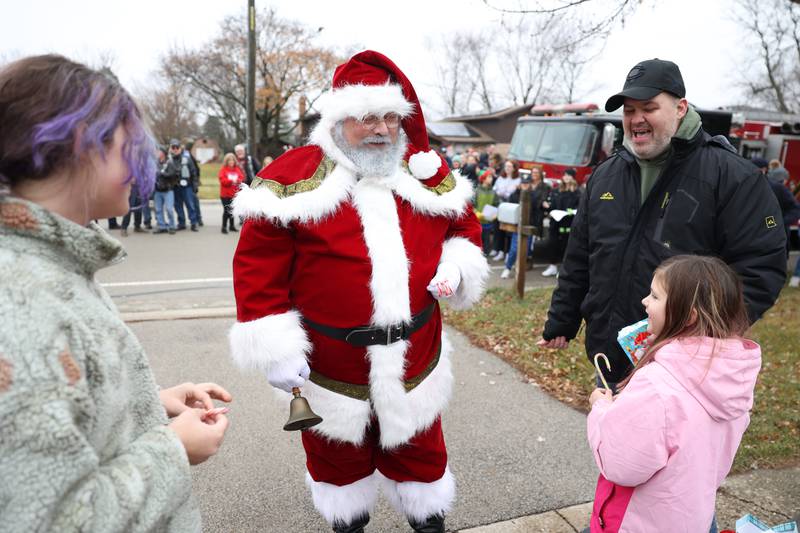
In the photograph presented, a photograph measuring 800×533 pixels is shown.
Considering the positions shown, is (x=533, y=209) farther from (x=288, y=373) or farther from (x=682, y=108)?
(x=288, y=373)

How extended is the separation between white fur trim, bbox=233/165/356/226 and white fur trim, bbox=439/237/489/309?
0.56m

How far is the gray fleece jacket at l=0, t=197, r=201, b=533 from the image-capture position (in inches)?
36.3

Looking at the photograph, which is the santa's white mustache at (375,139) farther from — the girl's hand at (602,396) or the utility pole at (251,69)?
the utility pole at (251,69)

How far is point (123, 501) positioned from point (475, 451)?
2.74 meters

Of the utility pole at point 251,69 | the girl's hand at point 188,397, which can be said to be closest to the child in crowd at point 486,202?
the girl's hand at point 188,397

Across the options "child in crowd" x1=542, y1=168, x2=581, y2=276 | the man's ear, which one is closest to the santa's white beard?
the man's ear

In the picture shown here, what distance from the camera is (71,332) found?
101 cm

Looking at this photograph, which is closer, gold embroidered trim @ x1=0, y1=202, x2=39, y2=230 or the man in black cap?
gold embroidered trim @ x1=0, y1=202, x2=39, y2=230

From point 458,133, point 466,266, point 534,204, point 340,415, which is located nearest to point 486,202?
point 534,204

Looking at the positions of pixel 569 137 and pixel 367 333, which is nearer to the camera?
pixel 367 333

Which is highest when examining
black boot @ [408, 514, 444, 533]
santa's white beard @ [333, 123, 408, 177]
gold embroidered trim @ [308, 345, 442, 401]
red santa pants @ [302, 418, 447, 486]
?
santa's white beard @ [333, 123, 408, 177]

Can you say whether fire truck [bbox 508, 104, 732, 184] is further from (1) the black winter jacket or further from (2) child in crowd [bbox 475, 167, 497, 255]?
(1) the black winter jacket

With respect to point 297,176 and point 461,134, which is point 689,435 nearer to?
point 297,176

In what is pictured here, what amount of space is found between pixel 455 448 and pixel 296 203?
2.09m
